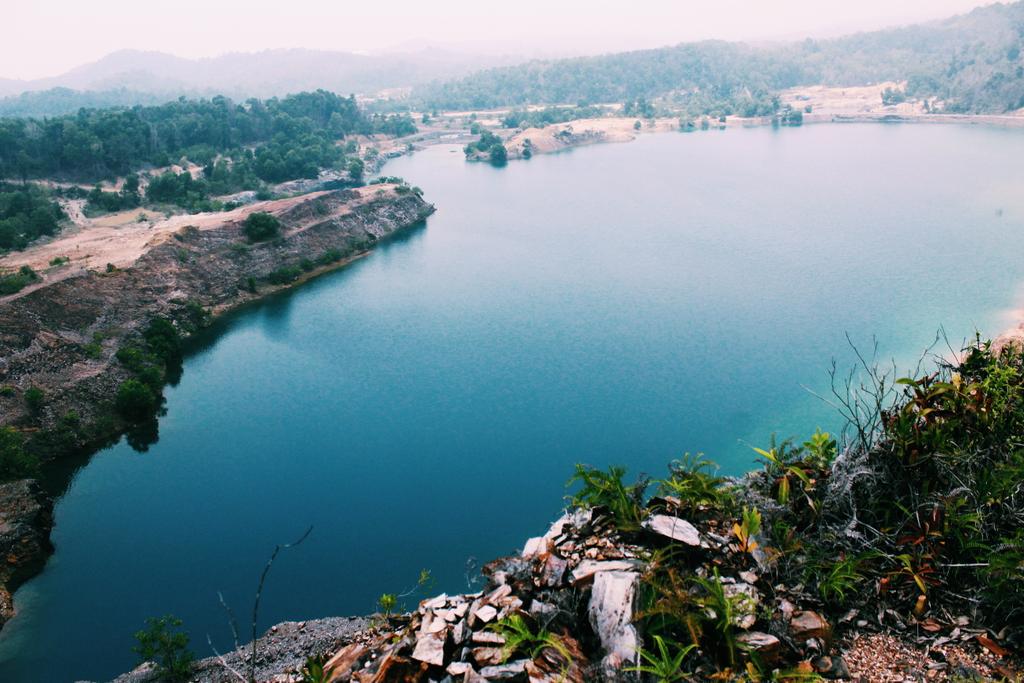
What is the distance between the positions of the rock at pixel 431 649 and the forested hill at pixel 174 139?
94790 mm

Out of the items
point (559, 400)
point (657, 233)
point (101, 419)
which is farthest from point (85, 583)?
point (657, 233)

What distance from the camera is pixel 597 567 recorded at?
11570 mm

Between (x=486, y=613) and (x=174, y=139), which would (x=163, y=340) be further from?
(x=174, y=139)

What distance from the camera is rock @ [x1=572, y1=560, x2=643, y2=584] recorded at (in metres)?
11.4

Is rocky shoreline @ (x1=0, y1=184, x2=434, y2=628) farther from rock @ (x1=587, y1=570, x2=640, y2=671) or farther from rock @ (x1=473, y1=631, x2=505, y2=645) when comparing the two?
rock @ (x1=587, y1=570, x2=640, y2=671)

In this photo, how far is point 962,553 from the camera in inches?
446

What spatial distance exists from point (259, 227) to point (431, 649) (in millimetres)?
60799

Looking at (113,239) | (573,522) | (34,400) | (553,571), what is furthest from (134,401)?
(553,571)

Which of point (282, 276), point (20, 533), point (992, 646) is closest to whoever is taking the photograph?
point (992, 646)

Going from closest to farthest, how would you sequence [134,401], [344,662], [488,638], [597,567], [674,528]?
1. [488,638]
2. [597,567]
3. [674,528]
4. [344,662]
5. [134,401]

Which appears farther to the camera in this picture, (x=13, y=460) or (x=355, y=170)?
(x=355, y=170)

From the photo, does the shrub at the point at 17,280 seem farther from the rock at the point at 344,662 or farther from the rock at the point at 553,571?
the rock at the point at 553,571

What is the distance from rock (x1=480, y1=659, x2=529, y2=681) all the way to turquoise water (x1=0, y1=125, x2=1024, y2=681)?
16.2 meters

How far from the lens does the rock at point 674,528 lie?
37.9 ft
